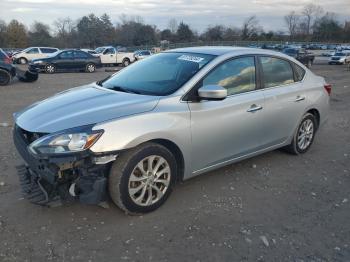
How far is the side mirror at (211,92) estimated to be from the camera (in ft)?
13.0

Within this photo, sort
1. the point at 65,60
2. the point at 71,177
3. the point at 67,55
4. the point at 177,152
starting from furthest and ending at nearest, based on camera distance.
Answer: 1. the point at 67,55
2. the point at 65,60
3. the point at 177,152
4. the point at 71,177

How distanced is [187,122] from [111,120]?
0.86 metres

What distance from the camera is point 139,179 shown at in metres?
3.79

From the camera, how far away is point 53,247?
335 centimetres

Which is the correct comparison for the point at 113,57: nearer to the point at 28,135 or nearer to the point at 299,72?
the point at 299,72

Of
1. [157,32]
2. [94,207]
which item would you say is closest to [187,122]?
[94,207]

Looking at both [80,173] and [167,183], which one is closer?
[80,173]

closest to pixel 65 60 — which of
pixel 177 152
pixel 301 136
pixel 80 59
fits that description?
pixel 80 59

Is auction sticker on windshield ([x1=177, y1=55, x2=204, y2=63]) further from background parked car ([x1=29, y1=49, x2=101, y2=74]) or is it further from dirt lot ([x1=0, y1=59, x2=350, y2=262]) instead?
background parked car ([x1=29, y1=49, x2=101, y2=74])

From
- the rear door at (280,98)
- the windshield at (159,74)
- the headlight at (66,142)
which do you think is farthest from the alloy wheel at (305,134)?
the headlight at (66,142)

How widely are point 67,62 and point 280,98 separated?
20893mm

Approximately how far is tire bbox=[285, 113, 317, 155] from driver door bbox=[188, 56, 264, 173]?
3.41 ft

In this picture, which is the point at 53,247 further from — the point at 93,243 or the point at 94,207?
Answer: the point at 94,207

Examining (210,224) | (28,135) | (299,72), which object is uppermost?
(299,72)
